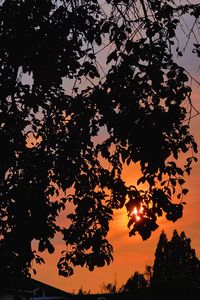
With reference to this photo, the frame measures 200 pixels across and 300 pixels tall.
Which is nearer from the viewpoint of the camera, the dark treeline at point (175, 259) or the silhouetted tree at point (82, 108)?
the silhouetted tree at point (82, 108)

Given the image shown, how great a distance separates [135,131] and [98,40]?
164 cm

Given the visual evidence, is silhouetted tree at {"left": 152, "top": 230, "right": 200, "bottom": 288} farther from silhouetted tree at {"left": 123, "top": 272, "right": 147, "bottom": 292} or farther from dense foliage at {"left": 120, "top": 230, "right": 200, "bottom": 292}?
silhouetted tree at {"left": 123, "top": 272, "right": 147, "bottom": 292}

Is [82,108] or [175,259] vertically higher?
[175,259]

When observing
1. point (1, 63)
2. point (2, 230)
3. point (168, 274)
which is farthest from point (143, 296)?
point (168, 274)

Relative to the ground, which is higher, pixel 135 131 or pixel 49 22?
pixel 49 22

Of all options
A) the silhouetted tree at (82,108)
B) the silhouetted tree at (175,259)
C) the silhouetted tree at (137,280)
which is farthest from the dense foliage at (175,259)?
the silhouetted tree at (82,108)

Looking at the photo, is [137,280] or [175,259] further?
[137,280]

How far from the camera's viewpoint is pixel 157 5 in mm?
7754

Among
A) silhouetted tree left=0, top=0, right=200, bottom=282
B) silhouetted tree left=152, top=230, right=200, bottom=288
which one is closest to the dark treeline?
silhouetted tree left=152, top=230, right=200, bottom=288

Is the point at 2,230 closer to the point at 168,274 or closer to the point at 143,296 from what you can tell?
the point at 143,296

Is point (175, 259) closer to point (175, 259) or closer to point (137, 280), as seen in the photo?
point (175, 259)

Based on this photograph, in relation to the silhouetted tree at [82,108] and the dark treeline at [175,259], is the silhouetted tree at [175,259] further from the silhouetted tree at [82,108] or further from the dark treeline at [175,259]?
the silhouetted tree at [82,108]

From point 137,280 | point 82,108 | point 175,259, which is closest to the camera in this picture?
point 82,108

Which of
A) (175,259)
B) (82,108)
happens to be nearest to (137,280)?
(175,259)
